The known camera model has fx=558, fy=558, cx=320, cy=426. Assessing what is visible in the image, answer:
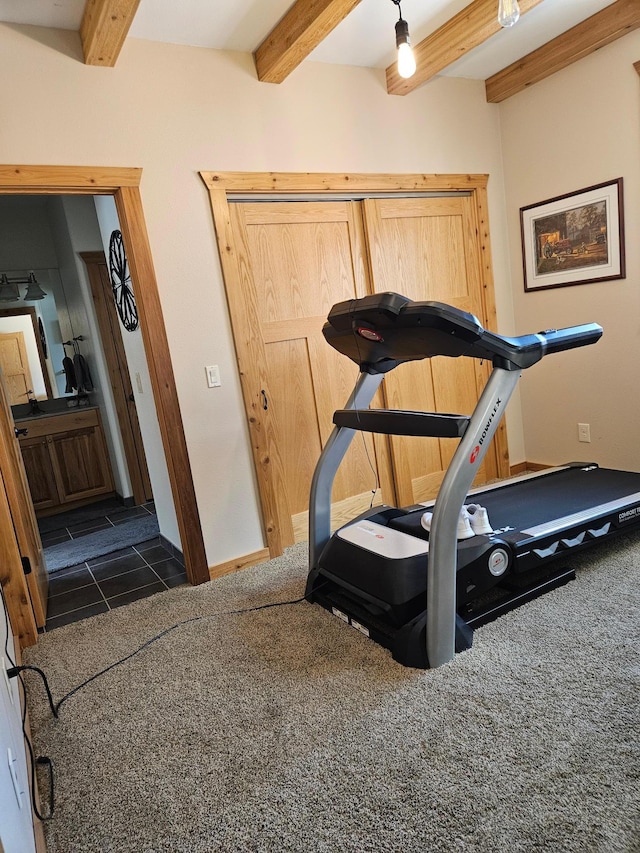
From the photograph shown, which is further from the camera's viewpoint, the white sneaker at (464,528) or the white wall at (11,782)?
the white sneaker at (464,528)

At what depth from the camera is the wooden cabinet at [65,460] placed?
4770 millimetres

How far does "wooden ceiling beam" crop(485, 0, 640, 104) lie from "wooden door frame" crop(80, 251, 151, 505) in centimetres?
320

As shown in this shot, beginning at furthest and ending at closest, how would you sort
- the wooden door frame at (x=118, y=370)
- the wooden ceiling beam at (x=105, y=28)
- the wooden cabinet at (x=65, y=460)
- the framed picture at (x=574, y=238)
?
the wooden cabinet at (x=65, y=460)
the wooden door frame at (x=118, y=370)
the framed picture at (x=574, y=238)
the wooden ceiling beam at (x=105, y=28)

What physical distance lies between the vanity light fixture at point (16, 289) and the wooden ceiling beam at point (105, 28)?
303 cm

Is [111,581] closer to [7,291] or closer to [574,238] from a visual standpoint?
[7,291]

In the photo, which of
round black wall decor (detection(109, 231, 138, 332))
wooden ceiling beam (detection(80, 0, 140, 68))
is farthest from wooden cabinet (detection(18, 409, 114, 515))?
wooden ceiling beam (detection(80, 0, 140, 68))

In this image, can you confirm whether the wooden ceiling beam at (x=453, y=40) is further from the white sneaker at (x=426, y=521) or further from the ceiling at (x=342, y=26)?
the white sneaker at (x=426, y=521)

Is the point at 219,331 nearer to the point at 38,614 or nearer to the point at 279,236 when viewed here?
the point at 279,236

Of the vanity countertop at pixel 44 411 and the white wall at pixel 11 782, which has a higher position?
the vanity countertop at pixel 44 411

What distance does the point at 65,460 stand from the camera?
491cm

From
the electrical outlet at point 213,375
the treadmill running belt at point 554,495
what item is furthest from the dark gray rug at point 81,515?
the treadmill running belt at point 554,495

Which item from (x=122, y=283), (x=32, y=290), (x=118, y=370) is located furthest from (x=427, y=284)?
(x=32, y=290)

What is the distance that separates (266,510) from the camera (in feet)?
10.5

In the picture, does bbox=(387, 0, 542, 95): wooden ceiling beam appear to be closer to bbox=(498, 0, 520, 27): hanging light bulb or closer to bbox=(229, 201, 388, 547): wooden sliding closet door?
bbox=(229, 201, 388, 547): wooden sliding closet door
